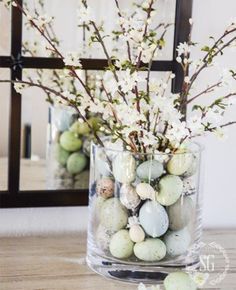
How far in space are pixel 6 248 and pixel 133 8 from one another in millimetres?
526

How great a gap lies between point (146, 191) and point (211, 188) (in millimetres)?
362

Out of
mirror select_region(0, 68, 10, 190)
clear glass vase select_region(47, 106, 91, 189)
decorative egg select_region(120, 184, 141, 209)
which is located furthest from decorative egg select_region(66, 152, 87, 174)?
decorative egg select_region(120, 184, 141, 209)

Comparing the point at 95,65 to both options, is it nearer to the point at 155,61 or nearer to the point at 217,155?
the point at 155,61

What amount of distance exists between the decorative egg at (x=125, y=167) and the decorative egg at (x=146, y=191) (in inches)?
0.9

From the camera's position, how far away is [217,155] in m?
1.26

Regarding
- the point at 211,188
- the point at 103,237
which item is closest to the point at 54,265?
the point at 103,237

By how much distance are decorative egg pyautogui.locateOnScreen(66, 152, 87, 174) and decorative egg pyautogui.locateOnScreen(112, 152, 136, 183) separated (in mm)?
232

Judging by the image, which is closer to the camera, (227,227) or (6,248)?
(6,248)

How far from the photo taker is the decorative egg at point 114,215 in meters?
0.97

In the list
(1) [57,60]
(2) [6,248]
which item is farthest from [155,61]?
(2) [6,248]

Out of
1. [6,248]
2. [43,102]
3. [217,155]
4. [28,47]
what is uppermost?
[28,47]

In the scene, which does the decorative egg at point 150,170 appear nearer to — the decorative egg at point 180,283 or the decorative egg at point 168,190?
the decorative egg at point 168,190

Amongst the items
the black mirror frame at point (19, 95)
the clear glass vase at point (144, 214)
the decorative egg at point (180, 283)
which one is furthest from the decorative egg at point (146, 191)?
the black mirror frame at point (19, 95)

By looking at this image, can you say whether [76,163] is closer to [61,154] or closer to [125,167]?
[61,154]
